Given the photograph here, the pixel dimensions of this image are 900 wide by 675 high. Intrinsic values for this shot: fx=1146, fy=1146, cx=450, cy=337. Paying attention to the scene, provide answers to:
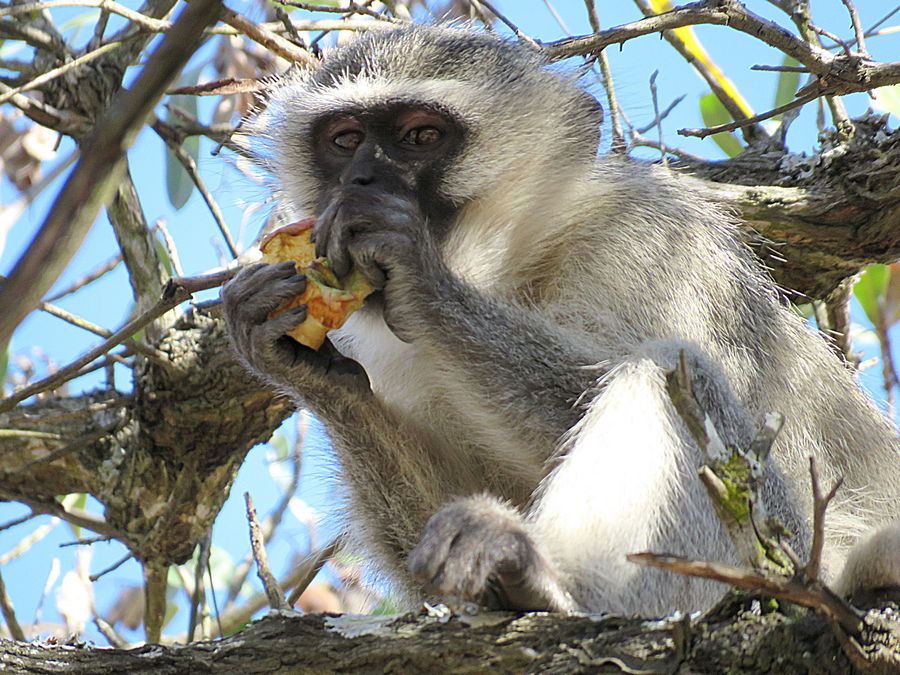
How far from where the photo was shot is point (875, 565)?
8.43ft

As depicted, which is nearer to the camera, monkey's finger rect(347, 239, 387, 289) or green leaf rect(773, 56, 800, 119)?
monkey's finger rect(347, 239, 387, 289)

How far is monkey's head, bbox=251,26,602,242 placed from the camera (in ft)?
12.9

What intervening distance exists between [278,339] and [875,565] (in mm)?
1875

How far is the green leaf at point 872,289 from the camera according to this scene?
5.45 meters

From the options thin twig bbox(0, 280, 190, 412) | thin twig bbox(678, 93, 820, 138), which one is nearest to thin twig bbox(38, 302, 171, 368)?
thin twig bbox(0, 280, 190, 412)

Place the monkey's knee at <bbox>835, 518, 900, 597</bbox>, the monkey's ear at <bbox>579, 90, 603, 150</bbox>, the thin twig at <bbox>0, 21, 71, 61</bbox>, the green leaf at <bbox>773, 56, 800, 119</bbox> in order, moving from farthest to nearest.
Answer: the green leaf at <bbox>773, 56, 800, 119</bbox>, the thin twig at <bbox>0, 21, 71, 61</bbox>, the monkey's ear at <bbox>579, 90, 603, 150</bbox>, the monkey's knee at <bbox>835, 518, 900, 597</bbox>

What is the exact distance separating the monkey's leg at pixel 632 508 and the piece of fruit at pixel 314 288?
82 centimetres

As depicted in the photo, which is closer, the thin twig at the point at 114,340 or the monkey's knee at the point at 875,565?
the monkey's knee at the point at 875,565

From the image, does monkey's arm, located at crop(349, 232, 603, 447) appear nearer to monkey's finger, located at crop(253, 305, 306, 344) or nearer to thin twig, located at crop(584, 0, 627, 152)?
monkey's finger, located at crop(253, 305, 306, 344)

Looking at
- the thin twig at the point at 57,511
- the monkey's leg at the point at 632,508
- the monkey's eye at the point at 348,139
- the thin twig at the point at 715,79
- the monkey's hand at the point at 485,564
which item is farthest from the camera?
the thin twig at the point at 715,79

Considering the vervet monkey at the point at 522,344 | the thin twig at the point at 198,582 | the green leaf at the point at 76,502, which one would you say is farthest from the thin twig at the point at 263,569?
the green leaf at the point at 76,502

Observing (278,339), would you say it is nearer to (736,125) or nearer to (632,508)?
(632,508)

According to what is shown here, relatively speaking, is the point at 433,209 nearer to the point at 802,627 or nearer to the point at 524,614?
the point at 524,614

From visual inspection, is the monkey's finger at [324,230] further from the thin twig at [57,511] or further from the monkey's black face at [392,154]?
the thin twig at [57,511]
